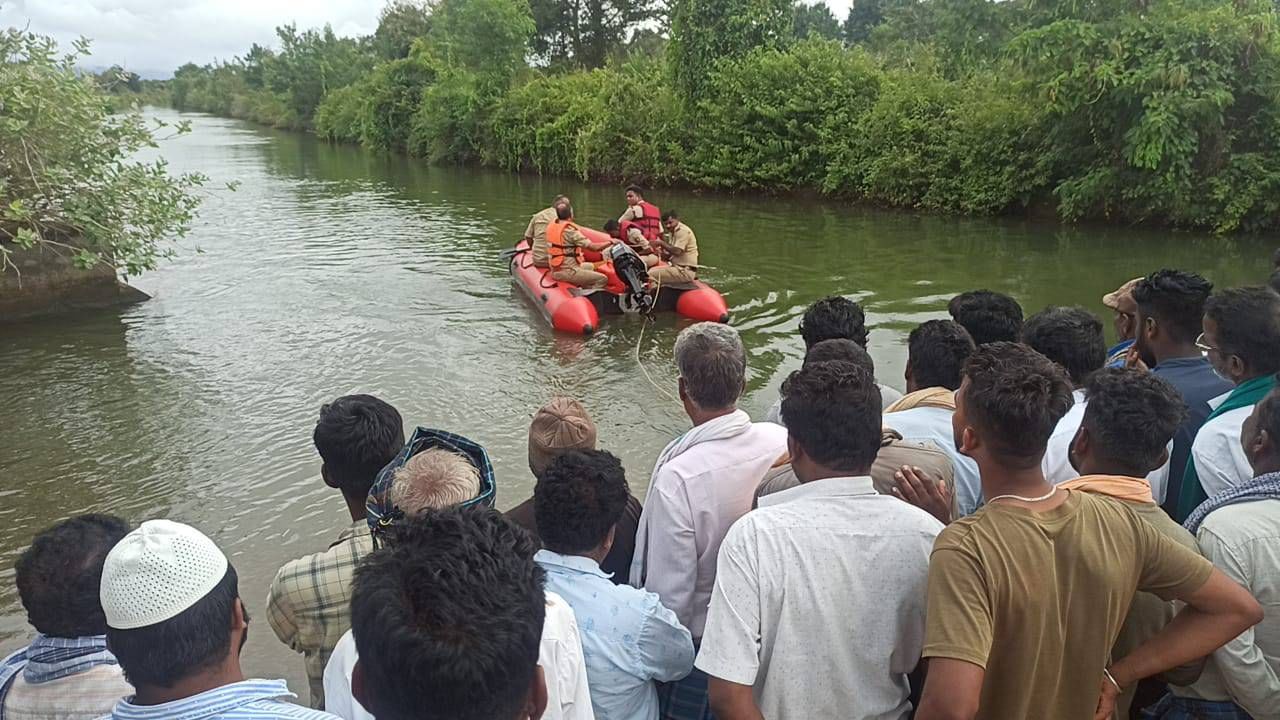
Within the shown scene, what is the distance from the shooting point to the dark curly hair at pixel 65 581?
80.7 inches

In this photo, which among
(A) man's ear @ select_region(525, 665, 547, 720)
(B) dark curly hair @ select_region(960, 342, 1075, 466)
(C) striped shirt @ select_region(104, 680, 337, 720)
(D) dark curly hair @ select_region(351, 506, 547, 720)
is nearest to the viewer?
(D) dark curly hair @ select_region(351, 506, 547, 720)

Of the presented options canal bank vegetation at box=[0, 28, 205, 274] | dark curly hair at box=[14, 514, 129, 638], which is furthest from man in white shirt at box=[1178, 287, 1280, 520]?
canal bank vegetation at box=[0, 28, 205, 274]

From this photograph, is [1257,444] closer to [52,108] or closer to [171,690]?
[171,690]

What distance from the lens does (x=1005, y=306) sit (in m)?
3.75

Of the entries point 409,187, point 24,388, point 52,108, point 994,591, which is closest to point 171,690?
point 994,591

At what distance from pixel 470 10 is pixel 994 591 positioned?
32425 mm

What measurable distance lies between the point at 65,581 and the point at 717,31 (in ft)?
70.3

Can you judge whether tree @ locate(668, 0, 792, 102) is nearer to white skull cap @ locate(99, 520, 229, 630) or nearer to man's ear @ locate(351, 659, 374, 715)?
white skull cap @ locate(99, 520, 229, 630)

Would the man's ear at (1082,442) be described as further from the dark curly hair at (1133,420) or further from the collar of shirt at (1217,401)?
the collar of shirt at (1217,401)

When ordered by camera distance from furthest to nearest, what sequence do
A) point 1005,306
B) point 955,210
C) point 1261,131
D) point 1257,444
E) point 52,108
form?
point 955,210
point 1261,131
point 52,108
point 1005,306
point 1257,444

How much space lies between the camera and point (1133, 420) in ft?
7.34

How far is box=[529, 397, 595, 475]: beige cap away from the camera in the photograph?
9.38ft

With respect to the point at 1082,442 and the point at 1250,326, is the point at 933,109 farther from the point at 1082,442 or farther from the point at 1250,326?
the point at 1082,442

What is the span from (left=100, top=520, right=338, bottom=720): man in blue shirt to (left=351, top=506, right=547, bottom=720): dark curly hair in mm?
306
